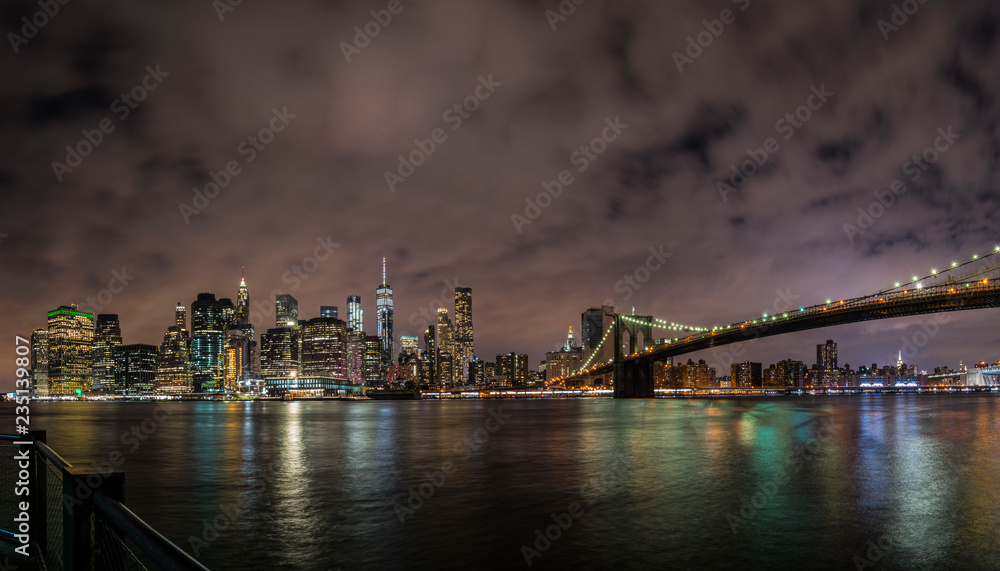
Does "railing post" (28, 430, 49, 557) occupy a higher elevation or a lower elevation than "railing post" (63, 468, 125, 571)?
lower

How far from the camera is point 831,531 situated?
15.1 metres

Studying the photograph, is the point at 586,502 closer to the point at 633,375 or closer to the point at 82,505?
the point at 82,505

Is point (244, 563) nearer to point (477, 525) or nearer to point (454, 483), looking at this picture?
Result: point (477, 525)

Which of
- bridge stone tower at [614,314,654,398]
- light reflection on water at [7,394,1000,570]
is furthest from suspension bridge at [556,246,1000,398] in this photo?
light reflection on water at [7,394,1000,570]

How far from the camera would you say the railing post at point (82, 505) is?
3570 millimetres

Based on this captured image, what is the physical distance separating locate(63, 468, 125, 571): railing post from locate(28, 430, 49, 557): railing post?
8.30 feet

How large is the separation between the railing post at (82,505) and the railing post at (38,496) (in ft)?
8.30

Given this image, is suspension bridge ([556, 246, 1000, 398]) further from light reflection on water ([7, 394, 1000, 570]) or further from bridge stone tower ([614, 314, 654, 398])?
light reflection on water ([7, 394, 1000, 570])

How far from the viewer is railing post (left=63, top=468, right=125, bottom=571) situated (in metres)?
3.57

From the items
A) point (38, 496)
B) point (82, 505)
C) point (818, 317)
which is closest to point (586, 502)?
point (38, 496)

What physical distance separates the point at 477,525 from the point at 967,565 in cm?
1045

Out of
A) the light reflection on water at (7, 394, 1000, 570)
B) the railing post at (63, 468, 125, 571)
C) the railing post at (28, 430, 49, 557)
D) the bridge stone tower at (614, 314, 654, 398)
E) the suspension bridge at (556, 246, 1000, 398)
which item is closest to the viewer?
the railing post at (63, 468, 125, 571)

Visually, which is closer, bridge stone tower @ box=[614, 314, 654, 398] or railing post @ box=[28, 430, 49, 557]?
railing post @ box=[28, 430, 49, 557]

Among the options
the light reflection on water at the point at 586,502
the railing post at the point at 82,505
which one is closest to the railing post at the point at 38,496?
the railing post at the point at 82,505
